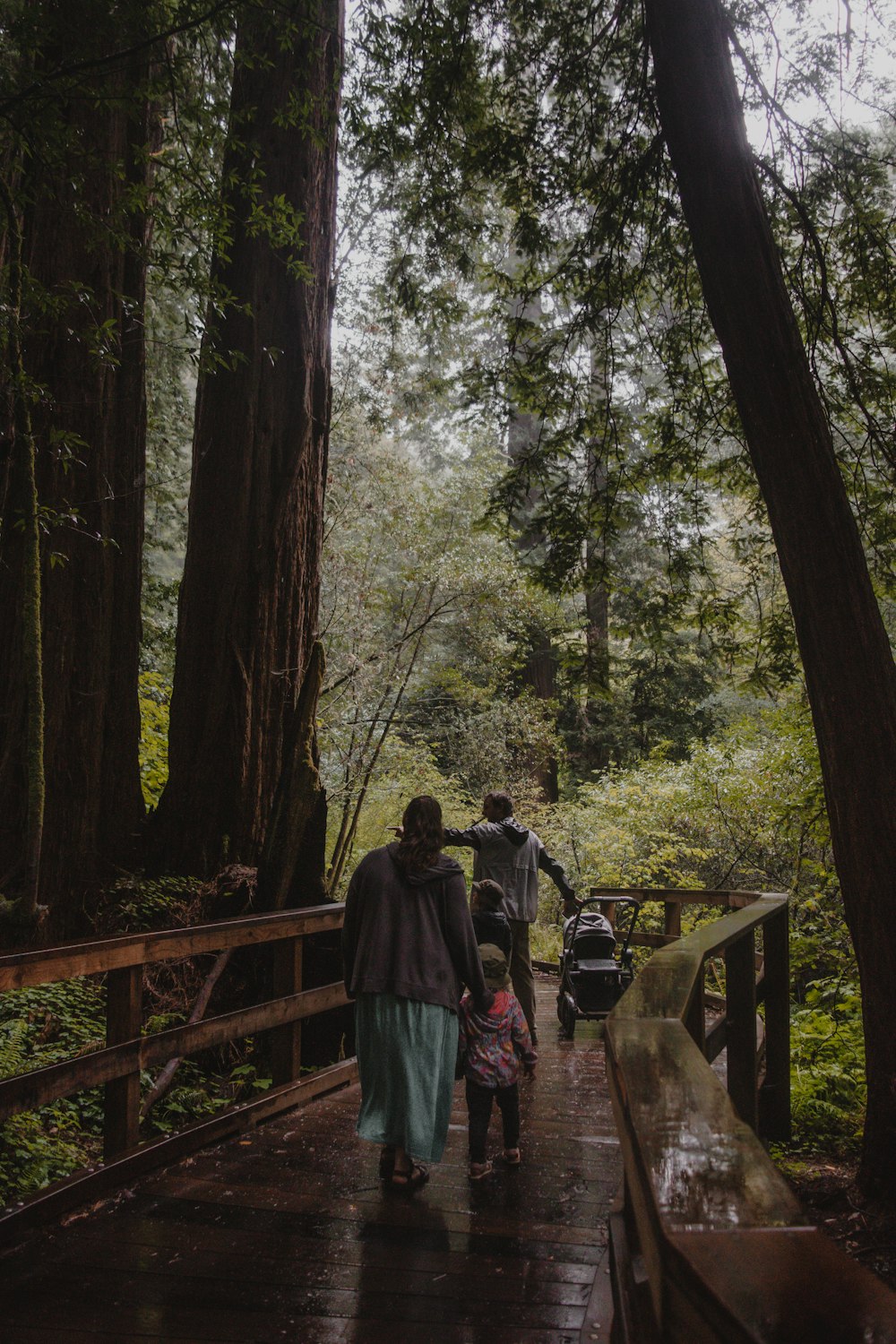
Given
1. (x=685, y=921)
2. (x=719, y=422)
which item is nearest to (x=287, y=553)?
(x=719, y=422)

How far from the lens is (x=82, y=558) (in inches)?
270

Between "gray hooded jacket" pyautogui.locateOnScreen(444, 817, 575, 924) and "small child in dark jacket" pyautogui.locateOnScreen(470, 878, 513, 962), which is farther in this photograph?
"gray hooded jacket" pyautogui.locateOnScreen(444, 817, 575, 924)

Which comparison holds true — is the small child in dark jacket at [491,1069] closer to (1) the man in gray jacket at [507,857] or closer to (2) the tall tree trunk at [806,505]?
(2) the tall tree trunk at [806,505]

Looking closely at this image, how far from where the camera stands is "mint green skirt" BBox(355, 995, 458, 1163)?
13.2 feet

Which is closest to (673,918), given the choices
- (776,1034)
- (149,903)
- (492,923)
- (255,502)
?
(776,1034)

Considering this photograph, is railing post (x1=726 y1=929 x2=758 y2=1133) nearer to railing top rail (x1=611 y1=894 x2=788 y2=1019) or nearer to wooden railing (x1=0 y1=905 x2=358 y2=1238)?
railing top rail (x1=611 y1=894 x2=788 y2=1019)

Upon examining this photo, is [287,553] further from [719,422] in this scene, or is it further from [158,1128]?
[158,1128]

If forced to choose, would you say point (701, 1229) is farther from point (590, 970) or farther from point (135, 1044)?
point (590, 970)

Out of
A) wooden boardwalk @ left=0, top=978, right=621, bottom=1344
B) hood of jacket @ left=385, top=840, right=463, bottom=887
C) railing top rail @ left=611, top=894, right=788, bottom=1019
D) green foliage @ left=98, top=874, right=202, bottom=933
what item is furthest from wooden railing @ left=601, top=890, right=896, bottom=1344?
green foliage @ left=98, top=874, right=202, bottom=933

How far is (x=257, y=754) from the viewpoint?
7.46 metres

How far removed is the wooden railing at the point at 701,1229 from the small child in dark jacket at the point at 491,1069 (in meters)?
2.17

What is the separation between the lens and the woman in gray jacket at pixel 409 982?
4066 millimetres

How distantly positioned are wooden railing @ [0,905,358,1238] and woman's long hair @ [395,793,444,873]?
1.14 m

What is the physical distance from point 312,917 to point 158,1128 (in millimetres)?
1917
